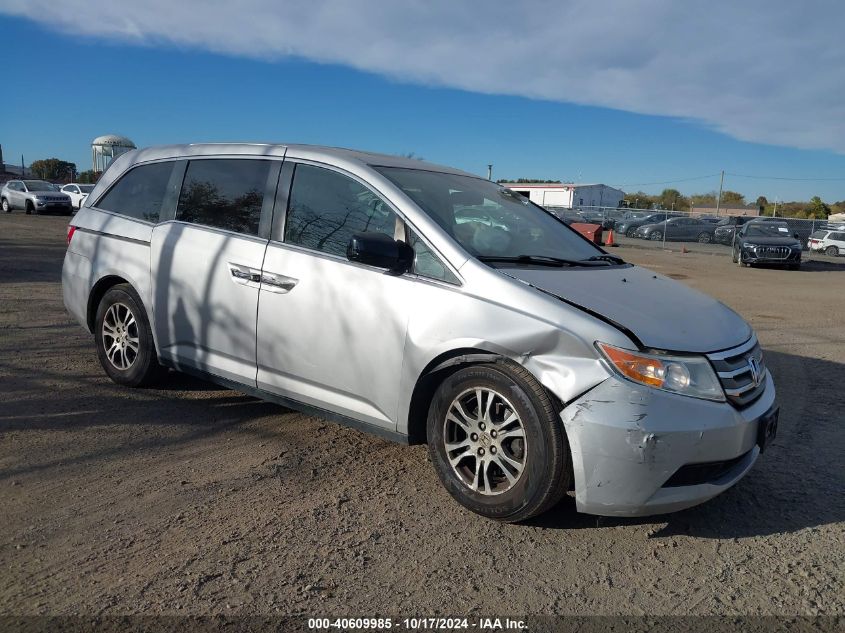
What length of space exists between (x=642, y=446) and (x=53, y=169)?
9084 cm

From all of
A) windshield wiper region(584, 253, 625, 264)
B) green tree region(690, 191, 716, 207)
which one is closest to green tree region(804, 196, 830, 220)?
green tree region(690, 191, 716, 207)

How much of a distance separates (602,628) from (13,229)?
73.9ft

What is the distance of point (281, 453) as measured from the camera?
13.6 feet

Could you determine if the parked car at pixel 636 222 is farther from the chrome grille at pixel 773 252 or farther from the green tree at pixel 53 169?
the green tree at pixel 53 169

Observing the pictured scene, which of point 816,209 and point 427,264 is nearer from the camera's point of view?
point 427,264

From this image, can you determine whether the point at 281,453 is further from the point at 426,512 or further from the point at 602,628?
the point at 602,628

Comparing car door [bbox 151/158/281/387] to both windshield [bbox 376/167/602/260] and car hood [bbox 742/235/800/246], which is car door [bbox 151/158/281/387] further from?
car hood [bbox 742/235/800/246]

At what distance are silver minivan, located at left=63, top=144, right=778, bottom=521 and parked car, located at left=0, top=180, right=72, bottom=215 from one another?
2874 cm

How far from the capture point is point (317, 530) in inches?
129

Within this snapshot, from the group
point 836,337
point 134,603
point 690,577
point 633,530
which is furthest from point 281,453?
point 836,337

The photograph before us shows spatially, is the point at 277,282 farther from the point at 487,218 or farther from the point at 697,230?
the point at 697,230

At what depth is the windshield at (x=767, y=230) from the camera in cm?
2294

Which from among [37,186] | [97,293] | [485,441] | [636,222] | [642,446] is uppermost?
[37,186]

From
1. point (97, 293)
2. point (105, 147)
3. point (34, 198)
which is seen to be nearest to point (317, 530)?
point (97, 293)
